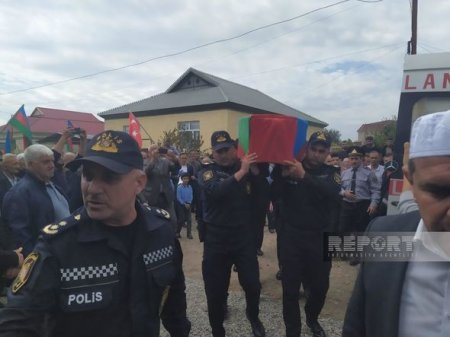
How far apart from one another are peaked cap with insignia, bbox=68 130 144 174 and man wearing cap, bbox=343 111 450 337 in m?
1.09

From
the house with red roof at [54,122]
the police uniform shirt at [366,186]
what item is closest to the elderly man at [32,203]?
the police uniform shirt at [366,186]

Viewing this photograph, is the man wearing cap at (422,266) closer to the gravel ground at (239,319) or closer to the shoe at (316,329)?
the shoe at (316,329)

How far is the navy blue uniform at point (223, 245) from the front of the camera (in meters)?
3.28

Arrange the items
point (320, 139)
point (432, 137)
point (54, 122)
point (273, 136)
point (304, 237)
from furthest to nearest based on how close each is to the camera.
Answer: point (54, 122) < point (320, 139) < point (304, 237) < point (273, 136) < point (432, 137)

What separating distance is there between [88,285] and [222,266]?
6.89ft

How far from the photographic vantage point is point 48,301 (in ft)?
4.34

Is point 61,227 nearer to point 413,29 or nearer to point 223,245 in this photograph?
point 223,245

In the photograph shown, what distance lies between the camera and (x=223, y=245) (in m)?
3.32

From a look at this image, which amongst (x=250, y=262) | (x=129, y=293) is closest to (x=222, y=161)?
(x=250, y=262)

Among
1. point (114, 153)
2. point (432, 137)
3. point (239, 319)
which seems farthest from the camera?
point (239, 319)

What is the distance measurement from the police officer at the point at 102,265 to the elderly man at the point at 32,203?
2.15 m

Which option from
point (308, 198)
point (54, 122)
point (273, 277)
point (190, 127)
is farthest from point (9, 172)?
point (54, 122)

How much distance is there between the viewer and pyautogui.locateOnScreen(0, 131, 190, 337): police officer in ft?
4.35

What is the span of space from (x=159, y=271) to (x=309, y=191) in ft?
6.95
